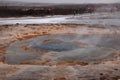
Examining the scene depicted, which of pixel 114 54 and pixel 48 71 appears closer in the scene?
pixel 48 71

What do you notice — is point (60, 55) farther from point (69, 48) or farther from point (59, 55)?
point (69, 48)

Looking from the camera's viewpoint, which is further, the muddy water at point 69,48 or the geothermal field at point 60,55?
the muddy water at point 69,48

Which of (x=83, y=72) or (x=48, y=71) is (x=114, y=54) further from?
(x=48, y=71)

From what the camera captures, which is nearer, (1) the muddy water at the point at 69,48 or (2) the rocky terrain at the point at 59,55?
(2) the rocky terrain at the point at 59,55

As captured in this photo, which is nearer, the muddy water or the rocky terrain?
the rocky terrain

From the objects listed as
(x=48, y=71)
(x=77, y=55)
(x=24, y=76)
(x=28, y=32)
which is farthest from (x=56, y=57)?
(x=28, y=32)

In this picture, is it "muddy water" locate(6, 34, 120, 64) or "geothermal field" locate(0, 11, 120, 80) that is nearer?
"geothermal field" locate(0, 11, 120, 80)
